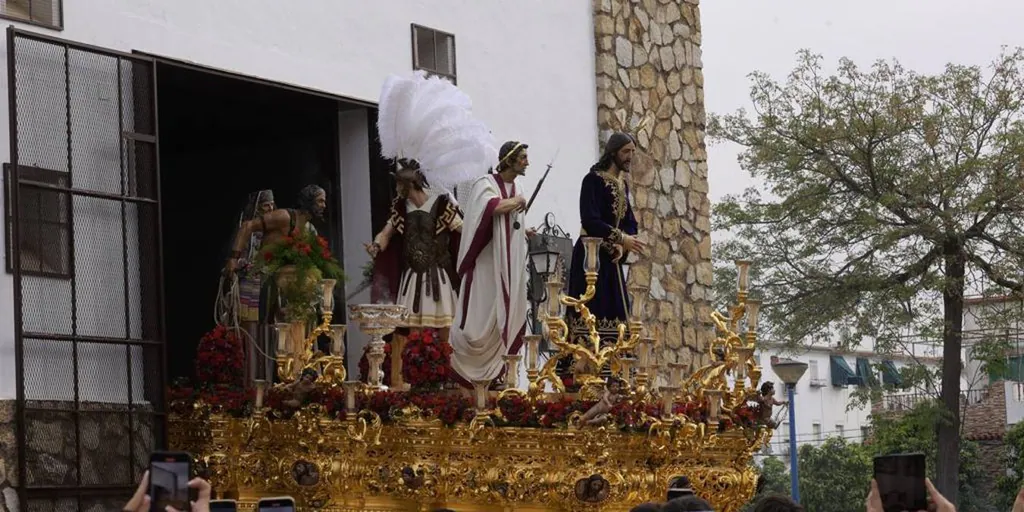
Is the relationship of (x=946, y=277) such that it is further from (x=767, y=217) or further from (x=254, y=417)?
(x=254, y=417)

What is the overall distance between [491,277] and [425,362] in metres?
0.98

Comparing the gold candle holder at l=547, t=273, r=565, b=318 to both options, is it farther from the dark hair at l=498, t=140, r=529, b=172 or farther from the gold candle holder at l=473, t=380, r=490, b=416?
the dark hair at l=498, t=140, r=529, b=172

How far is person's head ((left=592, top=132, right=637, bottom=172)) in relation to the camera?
1516 centimetres

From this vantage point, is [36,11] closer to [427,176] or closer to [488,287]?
[427,176]

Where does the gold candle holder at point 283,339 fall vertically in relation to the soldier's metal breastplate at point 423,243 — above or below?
below

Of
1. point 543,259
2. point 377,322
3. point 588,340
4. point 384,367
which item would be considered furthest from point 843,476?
point 377,322

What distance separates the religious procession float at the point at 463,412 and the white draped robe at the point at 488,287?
0.9 inches

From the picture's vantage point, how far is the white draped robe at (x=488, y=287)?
14562 mm

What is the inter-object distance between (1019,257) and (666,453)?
50.4 feet

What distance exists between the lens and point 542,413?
13.6 metres

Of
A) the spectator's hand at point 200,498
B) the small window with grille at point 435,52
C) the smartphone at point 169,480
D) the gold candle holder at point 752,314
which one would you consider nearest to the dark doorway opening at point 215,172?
the small window with grille at point 435,52

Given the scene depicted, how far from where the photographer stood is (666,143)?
19094 mm

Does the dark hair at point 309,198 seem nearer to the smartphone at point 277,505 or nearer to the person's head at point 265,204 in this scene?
the person's head at point 265,204

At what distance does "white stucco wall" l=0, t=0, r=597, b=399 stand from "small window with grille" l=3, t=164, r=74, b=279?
0.68 feet
